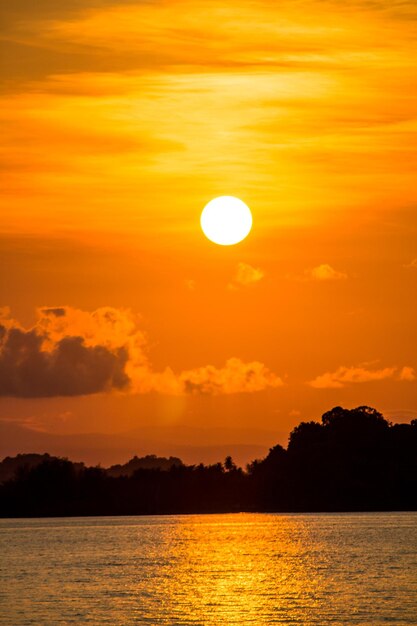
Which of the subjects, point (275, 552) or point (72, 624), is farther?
point (275, 552)

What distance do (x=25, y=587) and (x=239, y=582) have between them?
20.3m

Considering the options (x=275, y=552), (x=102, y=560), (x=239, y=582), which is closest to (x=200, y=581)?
(x=239, y=582)

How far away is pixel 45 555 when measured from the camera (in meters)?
188

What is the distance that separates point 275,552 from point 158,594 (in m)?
A: 75.4

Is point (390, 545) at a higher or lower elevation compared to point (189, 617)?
higher

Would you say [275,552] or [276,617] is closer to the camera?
[276,617]

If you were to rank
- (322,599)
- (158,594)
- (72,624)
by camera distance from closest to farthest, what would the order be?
(72,624)
(322,599)
(158,594)

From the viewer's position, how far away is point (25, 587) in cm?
12562

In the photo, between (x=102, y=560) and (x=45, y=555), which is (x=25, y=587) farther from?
(x=45, y=555)

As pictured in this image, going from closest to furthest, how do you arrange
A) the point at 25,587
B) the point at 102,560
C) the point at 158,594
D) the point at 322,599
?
1. the point at 322,599
2. the point at 158,594
3. the point at 25,587
4. the point at 102,560

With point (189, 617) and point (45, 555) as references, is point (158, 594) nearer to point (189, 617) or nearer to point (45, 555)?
point (189, 617)

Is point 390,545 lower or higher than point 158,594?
higher

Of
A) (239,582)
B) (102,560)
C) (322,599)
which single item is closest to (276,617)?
(322,599)

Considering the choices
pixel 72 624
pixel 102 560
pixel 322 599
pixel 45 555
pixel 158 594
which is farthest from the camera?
pixel 45 555
